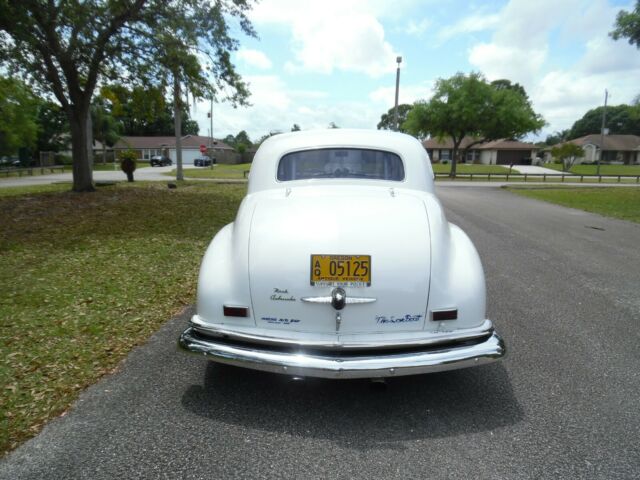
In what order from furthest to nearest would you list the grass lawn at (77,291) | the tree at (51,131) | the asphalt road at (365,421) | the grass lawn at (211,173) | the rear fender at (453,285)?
the tree at (51,131) < the grass lawn at (211,173) < the grass lawn at (77,291) < the rear fender at (453,285) < the asphalt road at (365,421)

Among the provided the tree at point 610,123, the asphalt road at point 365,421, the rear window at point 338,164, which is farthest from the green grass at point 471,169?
the tree at point 610,123

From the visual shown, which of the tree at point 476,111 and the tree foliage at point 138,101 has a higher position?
the tree at point 476,111

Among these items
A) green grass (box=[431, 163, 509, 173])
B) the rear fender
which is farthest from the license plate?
green grass (box=[431, 163, 509, 173])

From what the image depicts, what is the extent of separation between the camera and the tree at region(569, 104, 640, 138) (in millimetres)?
96688

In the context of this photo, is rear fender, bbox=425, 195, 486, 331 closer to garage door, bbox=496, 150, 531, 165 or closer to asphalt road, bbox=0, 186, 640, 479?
asphalt road, bbox=0, 186, 640, 479

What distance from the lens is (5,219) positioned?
381 inches

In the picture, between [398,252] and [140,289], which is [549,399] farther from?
[140,289]

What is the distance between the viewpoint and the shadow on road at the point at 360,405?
2.63 meters

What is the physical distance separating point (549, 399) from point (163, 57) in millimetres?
13936

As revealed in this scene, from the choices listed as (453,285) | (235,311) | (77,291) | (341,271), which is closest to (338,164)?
(341,271)

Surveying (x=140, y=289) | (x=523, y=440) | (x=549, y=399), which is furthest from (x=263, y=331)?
(x=140, y=289)

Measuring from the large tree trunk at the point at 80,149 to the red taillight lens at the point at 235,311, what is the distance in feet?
46.2

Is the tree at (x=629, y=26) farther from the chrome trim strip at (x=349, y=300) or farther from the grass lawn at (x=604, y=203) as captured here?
the chrome trim strip at (x=349, y=300)

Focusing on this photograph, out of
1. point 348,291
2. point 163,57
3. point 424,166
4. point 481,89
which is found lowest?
point 348,291
